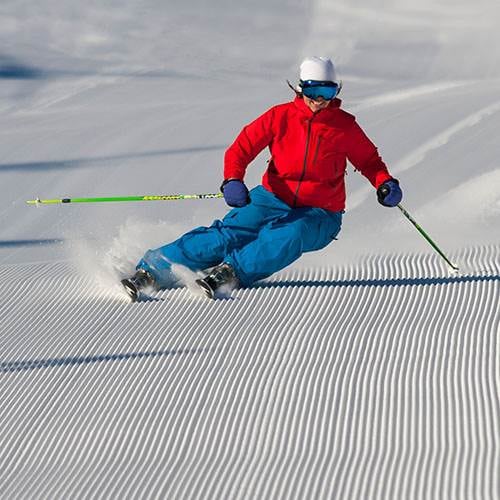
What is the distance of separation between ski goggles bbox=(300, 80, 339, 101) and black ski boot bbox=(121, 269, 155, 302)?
47.6 inches

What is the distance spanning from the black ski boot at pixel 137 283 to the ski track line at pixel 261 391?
0.06m

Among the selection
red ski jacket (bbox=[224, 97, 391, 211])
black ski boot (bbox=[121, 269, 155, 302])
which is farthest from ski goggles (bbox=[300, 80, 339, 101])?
black ski boot (bbox=[121, 269, 155, 302])

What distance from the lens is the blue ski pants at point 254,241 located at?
5.73 m

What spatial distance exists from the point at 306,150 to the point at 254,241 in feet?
1.76

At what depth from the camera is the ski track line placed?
11.7ft

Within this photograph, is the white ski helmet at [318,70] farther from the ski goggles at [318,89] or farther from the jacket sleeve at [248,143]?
the jacket sleeve at [248,143]

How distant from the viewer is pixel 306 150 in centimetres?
585

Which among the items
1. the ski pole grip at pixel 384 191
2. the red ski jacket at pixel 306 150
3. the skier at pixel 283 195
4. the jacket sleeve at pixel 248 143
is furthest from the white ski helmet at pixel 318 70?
the ski pole grip at pixel 384 191

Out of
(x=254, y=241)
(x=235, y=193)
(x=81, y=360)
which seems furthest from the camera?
(x=254, y=241)

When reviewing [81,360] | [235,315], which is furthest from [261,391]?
[235,315]

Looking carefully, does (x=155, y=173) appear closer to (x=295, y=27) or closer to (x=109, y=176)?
(x=109, y=176)

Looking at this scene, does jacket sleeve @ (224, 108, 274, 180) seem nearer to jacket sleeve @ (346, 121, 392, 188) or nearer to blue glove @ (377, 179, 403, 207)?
jacket sleeve @ (346, 121, 392, 188)

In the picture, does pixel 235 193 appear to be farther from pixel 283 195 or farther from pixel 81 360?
pixel 81 360

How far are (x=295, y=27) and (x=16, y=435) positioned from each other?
10.1 m
